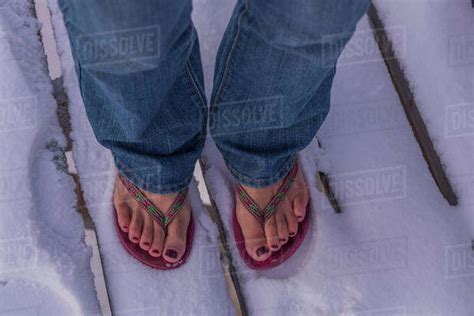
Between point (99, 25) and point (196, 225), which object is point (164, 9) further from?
point (196, 225)

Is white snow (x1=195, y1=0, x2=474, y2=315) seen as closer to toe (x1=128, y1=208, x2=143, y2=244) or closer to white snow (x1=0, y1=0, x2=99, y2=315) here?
toe (x1=128, y1=208, x2=143, y2=244)

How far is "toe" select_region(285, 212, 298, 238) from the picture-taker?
1104 millimetres

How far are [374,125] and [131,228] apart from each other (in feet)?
1.73

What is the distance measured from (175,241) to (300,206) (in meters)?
0.24

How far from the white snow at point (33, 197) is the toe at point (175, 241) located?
153 millimetres

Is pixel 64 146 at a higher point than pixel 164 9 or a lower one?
lower

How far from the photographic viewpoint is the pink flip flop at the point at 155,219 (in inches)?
42.4

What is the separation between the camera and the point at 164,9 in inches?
24.5

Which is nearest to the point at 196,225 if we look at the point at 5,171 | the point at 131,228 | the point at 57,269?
the point at 131,228

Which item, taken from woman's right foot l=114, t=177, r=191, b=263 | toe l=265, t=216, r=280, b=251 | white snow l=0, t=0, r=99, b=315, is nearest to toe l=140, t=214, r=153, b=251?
woman's right foot l=114, t=177, r=191, b=263

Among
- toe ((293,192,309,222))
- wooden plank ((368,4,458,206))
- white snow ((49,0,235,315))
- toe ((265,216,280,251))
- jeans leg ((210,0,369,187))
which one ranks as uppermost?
jeans leg ((210,0,369,187))

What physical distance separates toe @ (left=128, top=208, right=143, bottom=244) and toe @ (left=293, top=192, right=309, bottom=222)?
0.29m

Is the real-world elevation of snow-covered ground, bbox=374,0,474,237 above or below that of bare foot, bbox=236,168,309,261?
above

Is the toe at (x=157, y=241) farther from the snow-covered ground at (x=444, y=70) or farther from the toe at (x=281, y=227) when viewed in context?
the snow-covered ground at (x=444, y=70)
